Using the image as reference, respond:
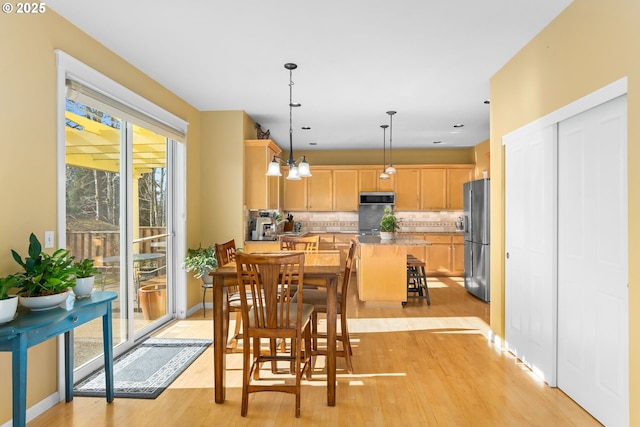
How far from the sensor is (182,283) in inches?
192

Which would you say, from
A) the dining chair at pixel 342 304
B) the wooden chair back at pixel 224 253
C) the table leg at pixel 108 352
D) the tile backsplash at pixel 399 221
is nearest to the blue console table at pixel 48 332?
the table leg at pixel 108 352

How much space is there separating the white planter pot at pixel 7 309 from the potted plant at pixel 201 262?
2.62m

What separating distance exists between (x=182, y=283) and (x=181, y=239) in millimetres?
546

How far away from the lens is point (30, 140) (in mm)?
2527

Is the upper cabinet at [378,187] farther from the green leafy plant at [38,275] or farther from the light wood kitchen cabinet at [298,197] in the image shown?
the green leafy plant at [38,275]

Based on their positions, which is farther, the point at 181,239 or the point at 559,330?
the point at 181,239

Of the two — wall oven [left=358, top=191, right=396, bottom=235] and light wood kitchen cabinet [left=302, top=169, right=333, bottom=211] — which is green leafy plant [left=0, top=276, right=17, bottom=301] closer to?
light wood kitchen cabinet [left=302, top=169, right=333, bottom=211]

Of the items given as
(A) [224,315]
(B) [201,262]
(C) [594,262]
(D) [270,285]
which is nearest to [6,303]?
(A) [224,315]

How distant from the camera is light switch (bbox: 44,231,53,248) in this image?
265 cm

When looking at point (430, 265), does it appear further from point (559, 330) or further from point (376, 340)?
point (559, 330)

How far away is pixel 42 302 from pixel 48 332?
201 mm

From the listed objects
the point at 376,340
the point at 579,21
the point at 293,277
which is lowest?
the point at 376,340

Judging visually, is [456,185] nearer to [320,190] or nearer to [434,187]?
[434,187]

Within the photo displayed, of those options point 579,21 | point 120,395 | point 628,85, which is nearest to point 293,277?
point 120,395
